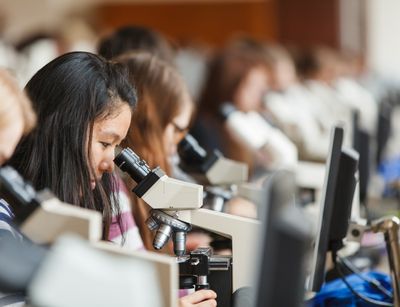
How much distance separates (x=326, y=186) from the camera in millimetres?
2070

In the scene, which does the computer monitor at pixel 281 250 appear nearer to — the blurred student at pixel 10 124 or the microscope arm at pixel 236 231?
the blurred student at pixel 10 124

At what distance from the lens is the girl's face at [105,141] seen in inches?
73.7

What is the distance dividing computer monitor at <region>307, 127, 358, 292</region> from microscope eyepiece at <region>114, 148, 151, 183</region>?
44 cm

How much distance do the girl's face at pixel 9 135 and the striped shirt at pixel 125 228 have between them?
522mm

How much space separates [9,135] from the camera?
Result: 5.14 feet

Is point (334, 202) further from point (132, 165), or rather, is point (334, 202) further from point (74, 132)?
point (74, 132)

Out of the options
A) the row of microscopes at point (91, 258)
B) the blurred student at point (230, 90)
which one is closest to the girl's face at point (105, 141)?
the row of microscopes at point (91, 258)

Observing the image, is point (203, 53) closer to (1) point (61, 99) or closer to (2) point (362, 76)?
(2) point (362, 76)

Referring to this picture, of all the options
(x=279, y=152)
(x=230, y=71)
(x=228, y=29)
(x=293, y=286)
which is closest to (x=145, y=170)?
(x=293, y=286)

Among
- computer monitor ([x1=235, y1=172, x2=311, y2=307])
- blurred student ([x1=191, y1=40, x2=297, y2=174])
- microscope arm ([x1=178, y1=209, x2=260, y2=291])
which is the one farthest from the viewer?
blurred student ([x1=191, y1=40, x2=297, y2=174])

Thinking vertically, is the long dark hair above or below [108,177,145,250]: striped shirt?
above

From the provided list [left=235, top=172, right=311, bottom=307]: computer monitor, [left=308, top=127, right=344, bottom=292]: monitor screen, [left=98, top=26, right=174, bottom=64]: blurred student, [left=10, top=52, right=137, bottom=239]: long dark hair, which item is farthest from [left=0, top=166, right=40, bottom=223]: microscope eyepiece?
[left=98, top=26, right=174, bottom=64]: blurred student

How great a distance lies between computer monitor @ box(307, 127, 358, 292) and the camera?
2.06m

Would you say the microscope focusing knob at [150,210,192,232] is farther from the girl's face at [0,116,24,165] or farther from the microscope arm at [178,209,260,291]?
the girl's face at [0,116,24,165]
